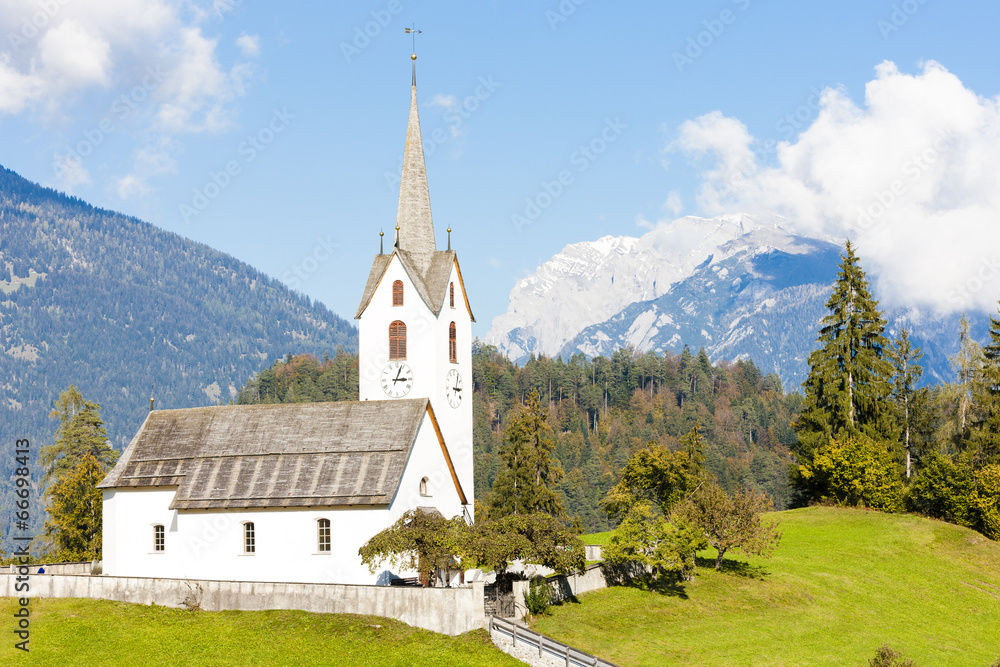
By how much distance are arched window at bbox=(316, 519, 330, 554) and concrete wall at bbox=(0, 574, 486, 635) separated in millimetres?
5497

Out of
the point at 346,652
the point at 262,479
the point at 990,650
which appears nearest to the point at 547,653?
the point at 346,652

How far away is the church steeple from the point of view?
56.7 m

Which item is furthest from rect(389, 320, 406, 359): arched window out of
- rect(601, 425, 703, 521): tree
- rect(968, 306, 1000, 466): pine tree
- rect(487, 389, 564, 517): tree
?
rect(968, 306, 1000, 466): pine tree

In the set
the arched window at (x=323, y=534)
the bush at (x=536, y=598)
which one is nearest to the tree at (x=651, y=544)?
the bush at (x=536, y=598)

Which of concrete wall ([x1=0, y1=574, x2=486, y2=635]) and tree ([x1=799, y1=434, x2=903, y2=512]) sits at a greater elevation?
tree ([x1=799, y1=434, x2=903, y2=512])

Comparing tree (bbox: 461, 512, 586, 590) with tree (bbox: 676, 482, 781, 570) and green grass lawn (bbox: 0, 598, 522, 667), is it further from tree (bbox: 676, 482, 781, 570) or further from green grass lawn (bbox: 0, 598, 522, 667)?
tree (bbox: 676, 482, 781, 570)

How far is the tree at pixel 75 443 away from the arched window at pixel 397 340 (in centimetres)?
2947

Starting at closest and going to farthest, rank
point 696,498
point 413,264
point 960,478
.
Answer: point 696,498 → point 413,264 → point 960,478

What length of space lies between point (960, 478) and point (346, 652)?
4780 cm

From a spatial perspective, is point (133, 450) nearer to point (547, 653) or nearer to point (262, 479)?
point (262, 479)

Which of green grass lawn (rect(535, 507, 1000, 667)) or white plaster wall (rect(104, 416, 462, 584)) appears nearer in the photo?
green grass lawn (rect(535, 507, 1000, 667))

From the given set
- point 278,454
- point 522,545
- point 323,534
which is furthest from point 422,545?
point 278,454

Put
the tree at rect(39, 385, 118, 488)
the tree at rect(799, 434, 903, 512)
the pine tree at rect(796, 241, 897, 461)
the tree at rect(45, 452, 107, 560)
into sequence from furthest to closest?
the pine tree at rect(796, 241, 897, 461) < the tree at rect(39, 385, 118, 488) < the tree at rect(799, 434, 903, 512) < the tree at rect(45, 452, 107, 560)

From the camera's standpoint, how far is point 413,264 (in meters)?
56.2
